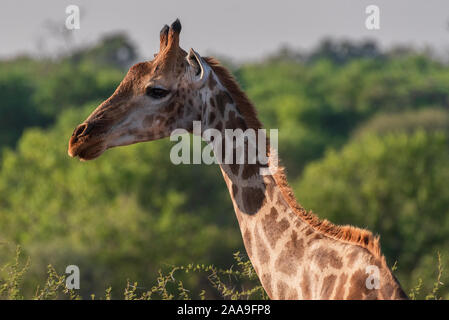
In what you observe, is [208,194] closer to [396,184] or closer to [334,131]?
[396,184]

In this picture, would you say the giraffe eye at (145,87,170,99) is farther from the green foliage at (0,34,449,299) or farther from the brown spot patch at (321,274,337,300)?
the green foliage at (0,34,449,299)

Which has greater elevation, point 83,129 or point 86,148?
point 83,129

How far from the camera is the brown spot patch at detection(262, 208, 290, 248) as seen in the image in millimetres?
8398

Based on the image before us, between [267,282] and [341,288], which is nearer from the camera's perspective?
[341,288]

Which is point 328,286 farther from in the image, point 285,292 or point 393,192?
point 393,192

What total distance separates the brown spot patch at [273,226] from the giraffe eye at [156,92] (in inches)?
62.2

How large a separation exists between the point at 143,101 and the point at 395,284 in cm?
303

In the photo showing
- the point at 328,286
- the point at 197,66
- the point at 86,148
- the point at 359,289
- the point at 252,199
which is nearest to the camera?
the point at 359,289

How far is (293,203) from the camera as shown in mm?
8461

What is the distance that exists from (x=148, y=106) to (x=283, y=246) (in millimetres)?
1918

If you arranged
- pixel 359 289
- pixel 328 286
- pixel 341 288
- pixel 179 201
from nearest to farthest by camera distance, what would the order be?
pixel 359 289 < pixel 341 288 < pixel 328 286 < pixel 179 201

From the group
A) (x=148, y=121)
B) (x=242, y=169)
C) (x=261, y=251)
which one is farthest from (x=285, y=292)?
(x=148, y=121)

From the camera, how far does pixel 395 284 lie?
7.61 m

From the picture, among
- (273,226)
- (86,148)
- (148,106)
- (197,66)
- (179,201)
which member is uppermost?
(197,66)
